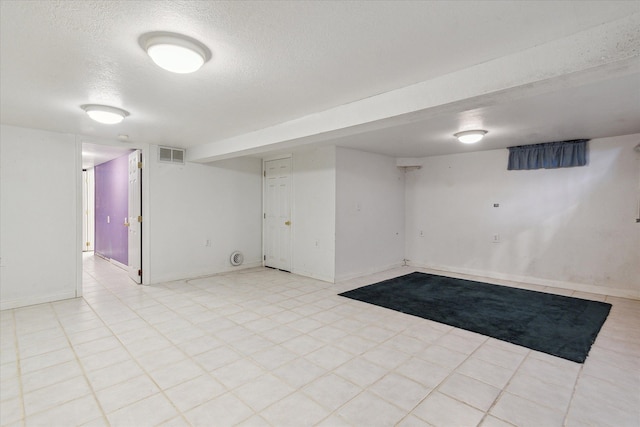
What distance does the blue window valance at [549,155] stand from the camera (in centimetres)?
472

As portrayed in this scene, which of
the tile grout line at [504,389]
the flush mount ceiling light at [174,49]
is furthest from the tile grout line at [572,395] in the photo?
the flush mount ceiling light at [174,49]

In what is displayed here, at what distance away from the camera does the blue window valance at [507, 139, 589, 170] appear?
4.72m

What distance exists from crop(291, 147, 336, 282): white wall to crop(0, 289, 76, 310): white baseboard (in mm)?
3382

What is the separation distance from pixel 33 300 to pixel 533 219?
7409 mm

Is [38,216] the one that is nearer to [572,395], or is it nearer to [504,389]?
[504,389]

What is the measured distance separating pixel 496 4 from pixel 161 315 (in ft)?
13.4

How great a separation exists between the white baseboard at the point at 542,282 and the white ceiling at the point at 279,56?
96.9 inches

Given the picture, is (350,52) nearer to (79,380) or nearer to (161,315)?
(79,380)

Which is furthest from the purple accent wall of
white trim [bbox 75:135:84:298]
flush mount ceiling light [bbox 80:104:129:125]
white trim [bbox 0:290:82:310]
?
flush mount ceiling light [bbox 80:104:129:125]

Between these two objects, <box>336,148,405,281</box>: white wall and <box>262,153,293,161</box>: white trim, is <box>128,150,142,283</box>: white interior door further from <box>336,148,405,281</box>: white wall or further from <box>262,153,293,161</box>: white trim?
<box>336,148,405,281</box>: white wall

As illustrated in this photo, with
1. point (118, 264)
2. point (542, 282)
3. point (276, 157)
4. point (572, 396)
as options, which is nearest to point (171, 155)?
point (276, 157)

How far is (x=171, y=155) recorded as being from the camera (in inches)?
209

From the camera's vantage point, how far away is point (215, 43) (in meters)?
1.89

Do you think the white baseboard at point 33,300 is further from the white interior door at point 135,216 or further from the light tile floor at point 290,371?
the white interior door at point 135,216
